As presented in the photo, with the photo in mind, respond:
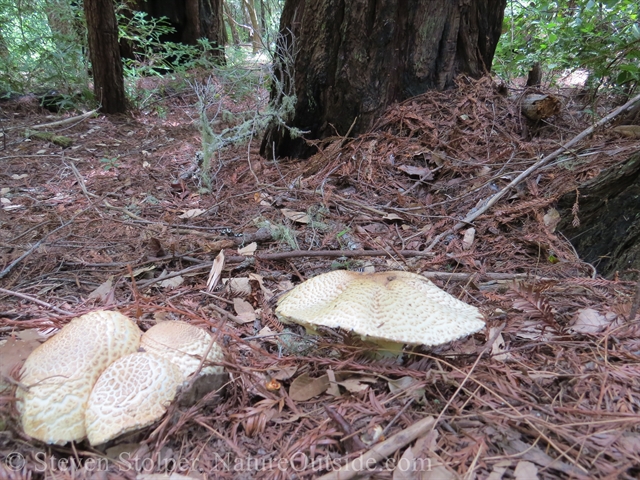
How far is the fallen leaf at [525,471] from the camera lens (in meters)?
1.10

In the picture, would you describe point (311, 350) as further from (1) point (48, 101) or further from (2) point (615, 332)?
(1) point (48, 101)

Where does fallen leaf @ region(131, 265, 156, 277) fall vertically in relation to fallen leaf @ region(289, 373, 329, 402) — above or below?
above

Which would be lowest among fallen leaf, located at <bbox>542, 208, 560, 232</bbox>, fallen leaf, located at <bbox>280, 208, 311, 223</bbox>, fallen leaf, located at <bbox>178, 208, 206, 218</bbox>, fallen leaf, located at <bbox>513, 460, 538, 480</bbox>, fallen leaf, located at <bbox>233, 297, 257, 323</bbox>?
fallen leaf, located at <bbox>233, 297, 257, 323</bbox>

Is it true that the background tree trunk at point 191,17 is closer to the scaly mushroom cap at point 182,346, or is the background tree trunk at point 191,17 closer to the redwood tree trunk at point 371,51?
the redwood tree trunk at point 371,51

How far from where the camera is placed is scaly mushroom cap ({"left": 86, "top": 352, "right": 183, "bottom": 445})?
1230 mm

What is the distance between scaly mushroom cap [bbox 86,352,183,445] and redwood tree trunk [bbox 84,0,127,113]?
21.8 feet

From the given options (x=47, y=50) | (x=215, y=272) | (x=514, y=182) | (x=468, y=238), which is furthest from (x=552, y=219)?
(x=47, y=50)

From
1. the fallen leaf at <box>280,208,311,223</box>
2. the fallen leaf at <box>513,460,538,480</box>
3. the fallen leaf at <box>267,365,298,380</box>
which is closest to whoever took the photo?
the fallen leaf at <box>513,460,538,480</box>

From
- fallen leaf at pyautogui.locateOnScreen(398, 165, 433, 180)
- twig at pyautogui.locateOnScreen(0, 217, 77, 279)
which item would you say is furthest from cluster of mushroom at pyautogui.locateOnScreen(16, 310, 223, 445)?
fallen leaf at pyautogui.locateOnScreen(398, 165, 433, 180)

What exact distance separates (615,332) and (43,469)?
2.16 m

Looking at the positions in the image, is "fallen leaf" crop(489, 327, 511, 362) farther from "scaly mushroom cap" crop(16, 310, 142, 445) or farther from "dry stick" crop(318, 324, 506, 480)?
"scaly mushroom cap" crop(16, 310, 142, 445)

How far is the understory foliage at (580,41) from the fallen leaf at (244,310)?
11.2ft

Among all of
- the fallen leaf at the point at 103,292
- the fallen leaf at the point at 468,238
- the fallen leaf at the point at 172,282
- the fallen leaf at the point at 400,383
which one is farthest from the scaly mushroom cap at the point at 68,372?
the fallen leaf at the point at 468,238

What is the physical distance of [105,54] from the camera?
20.9 ft
